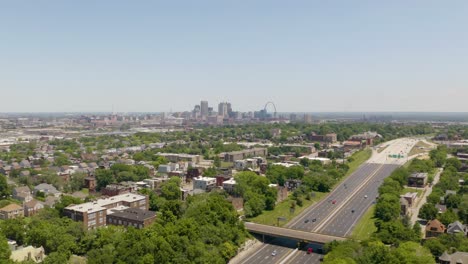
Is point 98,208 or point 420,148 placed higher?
point 98,208

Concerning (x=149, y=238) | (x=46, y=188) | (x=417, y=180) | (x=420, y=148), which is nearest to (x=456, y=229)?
(x=417, y=180)

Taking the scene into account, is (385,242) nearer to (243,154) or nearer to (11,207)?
(11,207)

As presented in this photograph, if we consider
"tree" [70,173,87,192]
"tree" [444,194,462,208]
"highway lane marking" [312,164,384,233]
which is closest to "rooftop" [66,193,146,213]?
"tree" [70,173,87,192]

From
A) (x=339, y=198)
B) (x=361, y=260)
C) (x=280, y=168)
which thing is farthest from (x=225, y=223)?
(x=280, y=168)

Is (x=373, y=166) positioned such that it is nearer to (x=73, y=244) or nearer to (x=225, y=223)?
(x=225, y=223)

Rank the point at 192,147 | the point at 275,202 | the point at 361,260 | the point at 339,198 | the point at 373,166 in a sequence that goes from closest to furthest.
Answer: the point at 361,260, the point at 275,202, the point at 339,198, the point at 373,166, the point at 192,147

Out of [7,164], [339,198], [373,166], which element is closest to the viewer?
[339,198]

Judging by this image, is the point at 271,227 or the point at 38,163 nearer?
the point at 271,227
